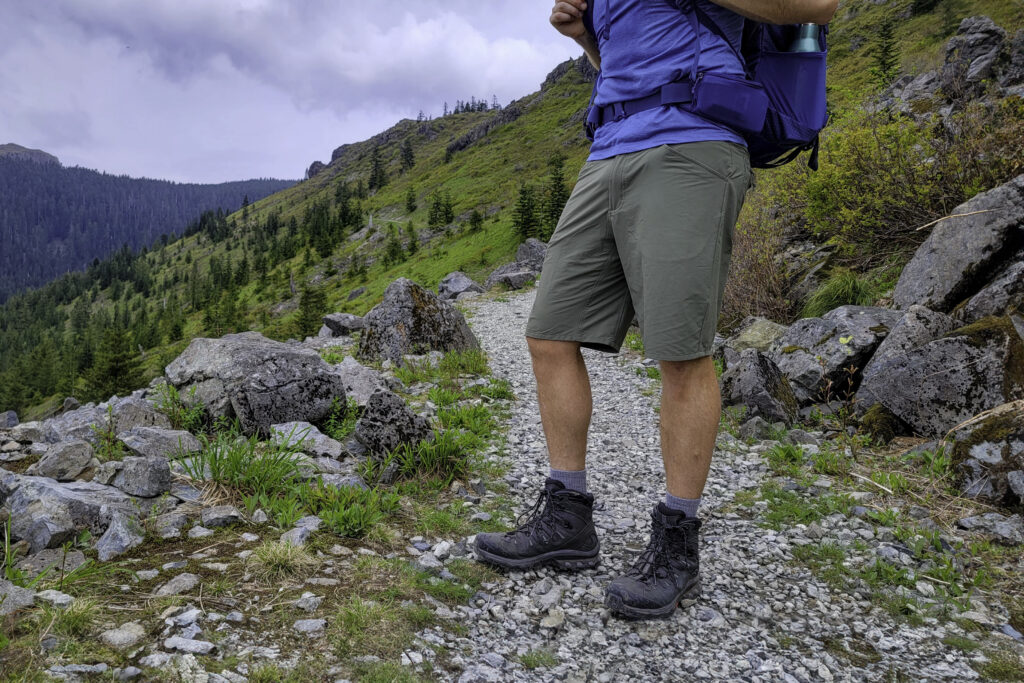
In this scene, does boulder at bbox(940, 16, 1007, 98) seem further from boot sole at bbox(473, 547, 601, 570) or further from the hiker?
boot sole at bbox(473, 547, 601, 570)

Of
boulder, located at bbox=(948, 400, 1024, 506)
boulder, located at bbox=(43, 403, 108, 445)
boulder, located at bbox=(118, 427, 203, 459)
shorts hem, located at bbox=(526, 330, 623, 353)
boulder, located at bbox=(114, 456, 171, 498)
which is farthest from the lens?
boulder, located at bbox=(43, 403, 108, 445)

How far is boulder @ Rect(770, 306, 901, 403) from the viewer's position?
6145 mm

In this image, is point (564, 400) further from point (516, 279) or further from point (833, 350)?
point (516, 279)

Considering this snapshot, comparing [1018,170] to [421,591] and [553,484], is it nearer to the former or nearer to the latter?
[553,484]

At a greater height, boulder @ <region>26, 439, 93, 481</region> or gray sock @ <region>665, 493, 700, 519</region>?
boulder @ <region>26, 439, 93, 481</region>

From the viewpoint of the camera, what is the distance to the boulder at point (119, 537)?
2869mm

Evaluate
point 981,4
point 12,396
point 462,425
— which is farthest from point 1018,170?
point 12,396

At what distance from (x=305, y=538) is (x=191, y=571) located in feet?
1.83

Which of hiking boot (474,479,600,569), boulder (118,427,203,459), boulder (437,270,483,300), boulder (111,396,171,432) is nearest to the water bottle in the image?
hiking boot (474,479,600,569)

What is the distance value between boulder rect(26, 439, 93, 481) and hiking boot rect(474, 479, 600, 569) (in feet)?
9.68

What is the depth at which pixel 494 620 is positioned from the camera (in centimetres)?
278

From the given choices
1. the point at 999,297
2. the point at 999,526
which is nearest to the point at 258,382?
the point at 999,526

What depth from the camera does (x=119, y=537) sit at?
2.96 meters

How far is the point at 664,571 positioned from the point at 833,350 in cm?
448
